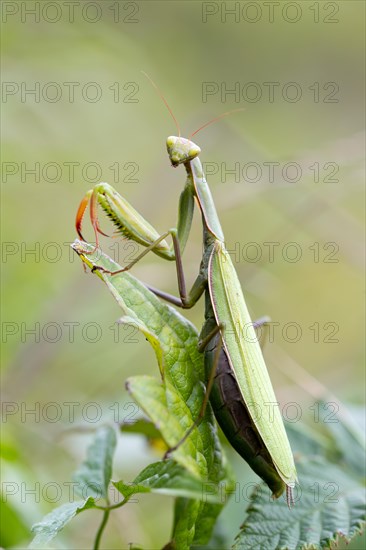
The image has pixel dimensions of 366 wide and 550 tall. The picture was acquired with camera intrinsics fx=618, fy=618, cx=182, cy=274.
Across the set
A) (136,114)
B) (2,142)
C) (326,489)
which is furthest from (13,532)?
(136,114)

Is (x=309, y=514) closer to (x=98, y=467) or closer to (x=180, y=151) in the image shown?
(x=98, y=467)

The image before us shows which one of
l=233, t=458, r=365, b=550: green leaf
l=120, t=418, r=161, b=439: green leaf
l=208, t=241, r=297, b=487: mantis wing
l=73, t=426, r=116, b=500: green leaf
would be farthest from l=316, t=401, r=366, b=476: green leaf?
l=73, t=426, r=116, b=500: green leaf

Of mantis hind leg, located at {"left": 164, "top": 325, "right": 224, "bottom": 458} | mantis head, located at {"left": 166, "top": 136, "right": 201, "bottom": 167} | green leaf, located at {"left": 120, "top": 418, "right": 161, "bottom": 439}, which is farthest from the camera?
mantis head, located at {"left": 166, "top": 136, "right": 201, "bottom": 167}

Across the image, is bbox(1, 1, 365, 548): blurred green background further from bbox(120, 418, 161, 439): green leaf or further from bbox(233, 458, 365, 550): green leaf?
bbox(233, 458, 365, 550): green leaf

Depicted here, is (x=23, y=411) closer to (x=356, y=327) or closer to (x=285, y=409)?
(x=285, y=409)

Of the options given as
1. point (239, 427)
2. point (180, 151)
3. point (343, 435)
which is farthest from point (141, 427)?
point (180, 151)

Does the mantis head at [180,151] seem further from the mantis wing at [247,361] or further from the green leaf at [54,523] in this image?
the green leaf at [54,523]

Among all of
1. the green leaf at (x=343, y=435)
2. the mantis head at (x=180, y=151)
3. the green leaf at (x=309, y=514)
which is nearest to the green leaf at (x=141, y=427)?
the green leaf at (x=309, y=514)
